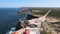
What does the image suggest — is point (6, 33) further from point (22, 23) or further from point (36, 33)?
point (36, 33)

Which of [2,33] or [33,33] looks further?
[2,33]

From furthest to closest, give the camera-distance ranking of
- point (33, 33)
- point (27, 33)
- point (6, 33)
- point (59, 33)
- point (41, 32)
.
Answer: point (6, 33)
point (59, 33)
point (41, 32)
point (33, 33)
point (27, 33)

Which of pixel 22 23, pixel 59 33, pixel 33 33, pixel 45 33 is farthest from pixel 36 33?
pixel 22 23

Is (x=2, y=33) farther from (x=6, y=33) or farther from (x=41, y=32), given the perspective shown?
(x=41, y=32)

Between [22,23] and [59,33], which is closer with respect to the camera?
[59,33]

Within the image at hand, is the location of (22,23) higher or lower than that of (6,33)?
higher

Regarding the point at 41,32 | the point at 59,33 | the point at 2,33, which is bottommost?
the point at 2,33

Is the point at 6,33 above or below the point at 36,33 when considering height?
below

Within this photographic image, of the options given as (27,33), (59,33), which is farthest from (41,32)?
(59,33)

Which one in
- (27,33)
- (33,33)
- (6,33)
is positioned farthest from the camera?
(6,33)
